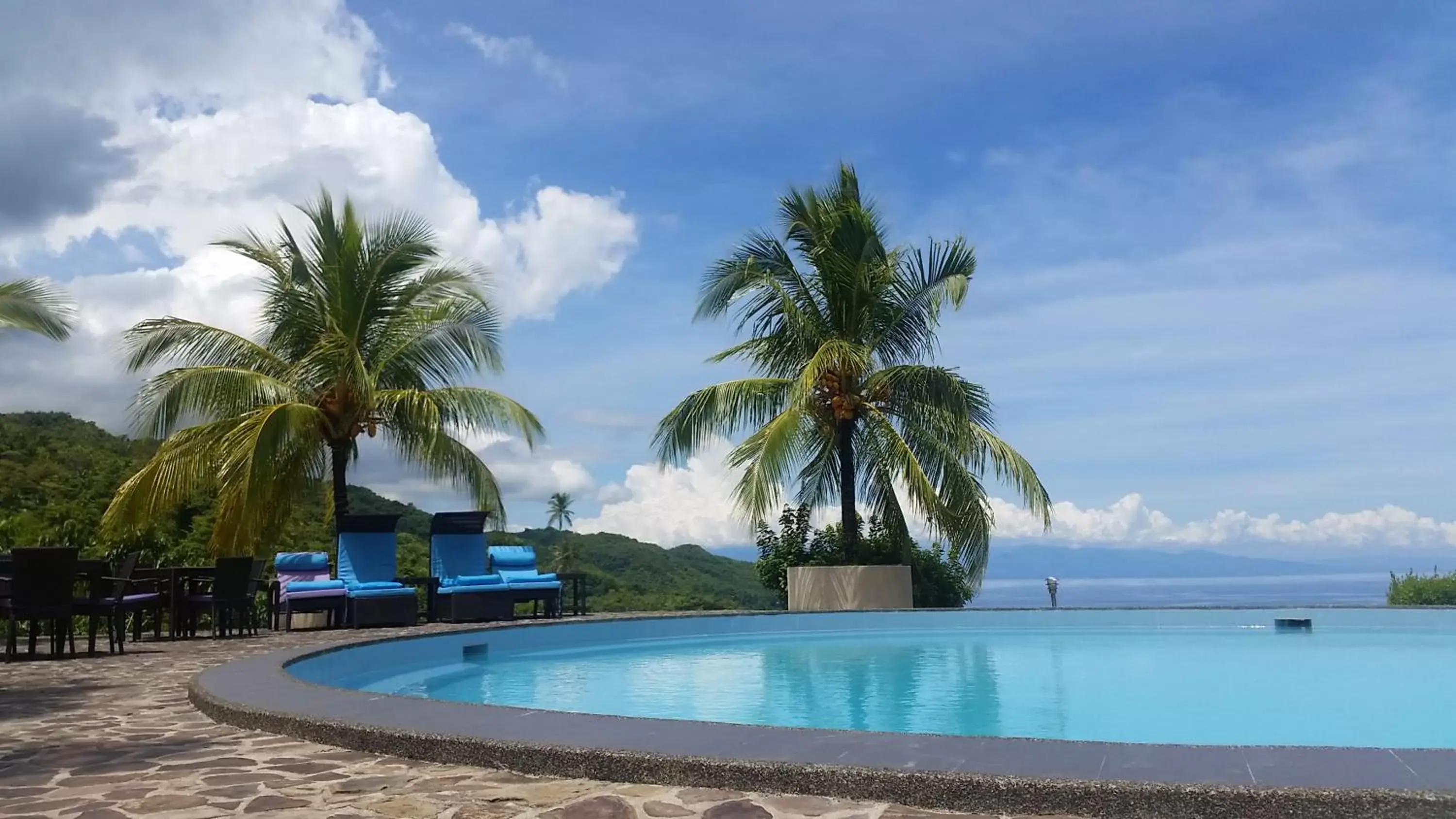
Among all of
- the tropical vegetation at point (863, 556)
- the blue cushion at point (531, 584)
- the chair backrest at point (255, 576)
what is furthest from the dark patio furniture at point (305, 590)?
the tropical vegetation at point (863, 556)

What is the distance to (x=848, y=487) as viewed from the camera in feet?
49.3

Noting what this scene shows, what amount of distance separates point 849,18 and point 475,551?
794 cm

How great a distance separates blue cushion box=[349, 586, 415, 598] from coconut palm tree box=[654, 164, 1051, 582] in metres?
4.23

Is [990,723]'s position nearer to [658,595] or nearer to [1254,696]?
[1254,696]

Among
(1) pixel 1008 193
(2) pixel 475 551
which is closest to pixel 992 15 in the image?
(1) pixel 1008 193

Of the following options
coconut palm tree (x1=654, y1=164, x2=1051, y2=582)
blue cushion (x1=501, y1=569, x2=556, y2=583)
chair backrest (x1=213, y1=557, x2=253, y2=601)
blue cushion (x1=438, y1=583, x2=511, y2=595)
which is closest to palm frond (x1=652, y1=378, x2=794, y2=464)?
coconut palm tree (x1=654, y1=164, x2=1051, y2=582)

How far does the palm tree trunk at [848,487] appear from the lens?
14891 millimetres

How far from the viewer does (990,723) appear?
254 inches

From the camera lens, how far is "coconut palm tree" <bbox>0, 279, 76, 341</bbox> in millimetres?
12719

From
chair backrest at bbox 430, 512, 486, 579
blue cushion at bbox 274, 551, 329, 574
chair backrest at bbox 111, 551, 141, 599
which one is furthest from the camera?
chair backrest at bbox 430, 512, 486, 579

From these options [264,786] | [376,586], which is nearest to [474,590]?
[376,586]

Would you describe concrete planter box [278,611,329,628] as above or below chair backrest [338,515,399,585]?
below

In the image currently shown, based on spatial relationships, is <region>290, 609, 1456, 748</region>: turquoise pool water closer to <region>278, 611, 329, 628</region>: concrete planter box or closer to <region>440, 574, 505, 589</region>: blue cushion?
<region>440, 574, 505, 589</region>: blue cushion

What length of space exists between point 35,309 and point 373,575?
498 cm
